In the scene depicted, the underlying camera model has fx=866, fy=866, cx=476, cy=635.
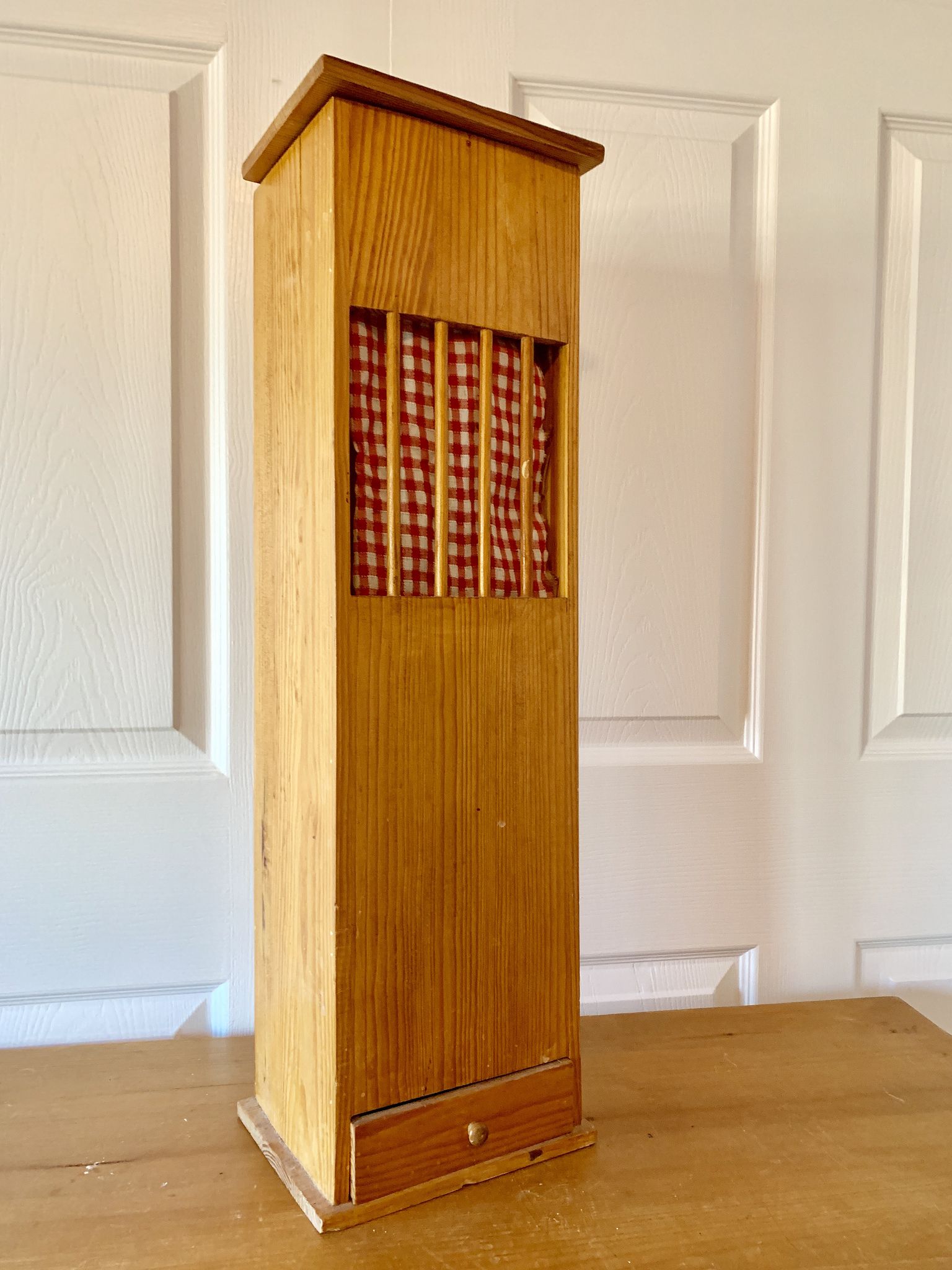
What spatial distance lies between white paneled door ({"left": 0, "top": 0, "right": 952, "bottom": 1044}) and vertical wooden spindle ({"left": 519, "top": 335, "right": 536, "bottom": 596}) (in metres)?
Answer: 0.30

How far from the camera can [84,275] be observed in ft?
2.72

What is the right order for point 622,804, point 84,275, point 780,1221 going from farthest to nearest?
1. point 622,804
2. point 84,275
3. point 780,1221

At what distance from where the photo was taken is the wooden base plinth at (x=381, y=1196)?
565 millimetres

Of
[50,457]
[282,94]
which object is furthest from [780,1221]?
[282,94]

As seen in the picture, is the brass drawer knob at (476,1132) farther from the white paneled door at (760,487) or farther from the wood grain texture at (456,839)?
the white paneled door at (760,487)

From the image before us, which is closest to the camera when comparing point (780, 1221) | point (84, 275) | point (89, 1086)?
point (780, 1221)

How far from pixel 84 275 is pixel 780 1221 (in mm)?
962

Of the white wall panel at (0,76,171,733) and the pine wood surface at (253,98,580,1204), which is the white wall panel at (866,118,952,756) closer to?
the pine wood surface at (253,98,580,1204)

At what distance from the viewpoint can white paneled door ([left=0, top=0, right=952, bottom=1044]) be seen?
834mm

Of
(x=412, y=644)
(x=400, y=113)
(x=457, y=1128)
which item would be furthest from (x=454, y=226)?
(x=457, y=1128)

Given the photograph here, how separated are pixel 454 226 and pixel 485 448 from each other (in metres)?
0.15

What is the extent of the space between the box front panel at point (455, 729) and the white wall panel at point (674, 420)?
0.95ft

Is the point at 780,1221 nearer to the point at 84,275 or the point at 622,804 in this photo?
the point at 622,804

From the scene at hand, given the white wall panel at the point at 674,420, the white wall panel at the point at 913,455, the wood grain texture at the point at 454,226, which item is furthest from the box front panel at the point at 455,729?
the white wall panel at the point at 913,455
